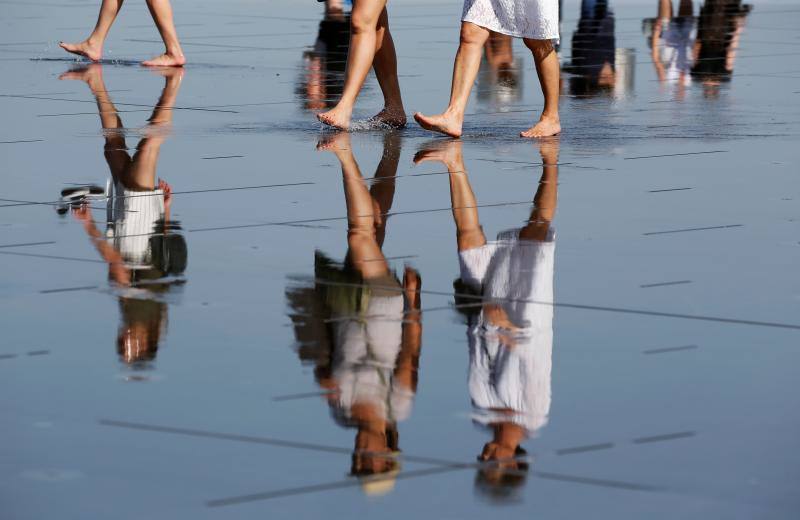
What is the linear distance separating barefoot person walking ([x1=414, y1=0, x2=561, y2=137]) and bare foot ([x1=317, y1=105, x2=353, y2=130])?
0.52m

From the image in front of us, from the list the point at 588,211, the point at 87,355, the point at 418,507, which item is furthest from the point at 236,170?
the point at 418,507

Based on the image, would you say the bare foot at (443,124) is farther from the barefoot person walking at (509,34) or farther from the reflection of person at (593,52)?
the reflection of person at (593,52)

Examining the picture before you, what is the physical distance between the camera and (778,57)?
1367 centimetres

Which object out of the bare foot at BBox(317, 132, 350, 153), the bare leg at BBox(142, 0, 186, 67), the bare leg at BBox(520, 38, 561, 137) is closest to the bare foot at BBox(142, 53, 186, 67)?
the bare leg at BBox(142, 0, 186, 67)

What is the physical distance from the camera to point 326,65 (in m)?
12.9

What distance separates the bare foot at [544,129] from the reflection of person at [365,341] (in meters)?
2.67

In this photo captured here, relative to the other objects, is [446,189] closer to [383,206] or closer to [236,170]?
[383,206]

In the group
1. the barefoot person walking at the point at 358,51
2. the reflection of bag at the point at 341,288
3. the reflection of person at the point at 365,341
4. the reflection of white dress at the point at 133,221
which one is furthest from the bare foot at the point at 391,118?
the reflection of bag at the point at 341,288

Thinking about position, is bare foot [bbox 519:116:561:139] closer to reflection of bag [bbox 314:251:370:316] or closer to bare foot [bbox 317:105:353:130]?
bare foot [bbox 317:105:353:130]

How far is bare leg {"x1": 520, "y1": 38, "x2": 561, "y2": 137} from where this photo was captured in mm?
8704

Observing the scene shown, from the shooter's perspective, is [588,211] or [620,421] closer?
[620,421]

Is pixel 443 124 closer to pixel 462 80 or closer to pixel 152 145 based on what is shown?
pixel 462 80

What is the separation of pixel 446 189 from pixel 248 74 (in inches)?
211

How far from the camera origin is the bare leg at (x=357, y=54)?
8.75m
